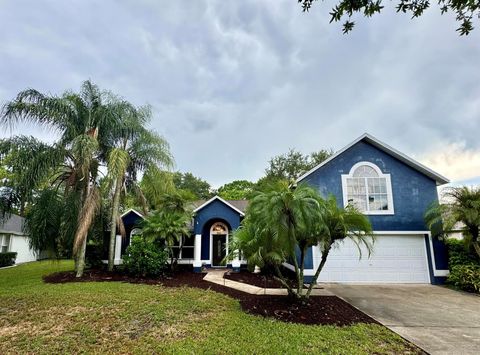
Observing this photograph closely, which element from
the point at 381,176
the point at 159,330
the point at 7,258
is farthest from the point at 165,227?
the point at 7,258

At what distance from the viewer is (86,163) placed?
11516mm

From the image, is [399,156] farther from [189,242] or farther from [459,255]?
[189,242]

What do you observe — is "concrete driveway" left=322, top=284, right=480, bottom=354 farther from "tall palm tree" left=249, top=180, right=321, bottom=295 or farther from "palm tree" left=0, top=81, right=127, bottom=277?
"palm tree" left=0, top=81, right=127, bottom=277

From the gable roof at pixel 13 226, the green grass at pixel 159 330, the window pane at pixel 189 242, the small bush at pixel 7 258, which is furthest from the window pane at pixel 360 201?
the small bush at pixel 7 258

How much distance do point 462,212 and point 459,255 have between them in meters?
2.42

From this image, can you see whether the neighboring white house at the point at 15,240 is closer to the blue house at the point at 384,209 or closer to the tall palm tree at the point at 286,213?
the tall palm tree at the point at 286,213

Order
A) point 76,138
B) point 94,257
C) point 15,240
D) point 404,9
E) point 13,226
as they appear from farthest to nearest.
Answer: point 15,240, point 13,226, point 94,257, point 76,138, point 404,9

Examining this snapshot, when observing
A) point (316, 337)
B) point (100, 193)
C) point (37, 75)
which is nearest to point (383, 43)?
point (316, 337)

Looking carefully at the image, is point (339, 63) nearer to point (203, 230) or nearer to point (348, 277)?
point (348, 277)

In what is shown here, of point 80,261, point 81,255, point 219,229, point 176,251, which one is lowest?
point 80,261

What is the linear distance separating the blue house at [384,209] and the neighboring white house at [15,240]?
883 inches

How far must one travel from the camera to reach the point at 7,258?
2102 cm

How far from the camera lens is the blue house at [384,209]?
12742 millimetres

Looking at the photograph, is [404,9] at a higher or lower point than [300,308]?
higher
